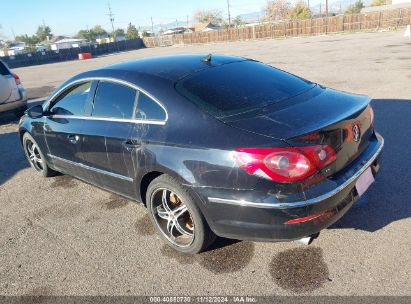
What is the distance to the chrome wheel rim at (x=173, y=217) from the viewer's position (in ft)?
10.1

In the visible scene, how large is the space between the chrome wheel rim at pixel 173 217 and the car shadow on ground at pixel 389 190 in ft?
4.27

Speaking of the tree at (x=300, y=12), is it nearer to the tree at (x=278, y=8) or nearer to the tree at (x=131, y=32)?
the tree at (x=278, y=8)

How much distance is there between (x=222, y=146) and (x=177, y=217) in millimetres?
922

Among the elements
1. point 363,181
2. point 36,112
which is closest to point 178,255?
point 363,181

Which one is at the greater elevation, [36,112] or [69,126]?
[36,112]

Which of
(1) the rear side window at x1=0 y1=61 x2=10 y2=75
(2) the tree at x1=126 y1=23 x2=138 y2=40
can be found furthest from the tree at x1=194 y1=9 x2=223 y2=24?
(1) the rear side window at x1=0 y1=61 x2=10 y2=75

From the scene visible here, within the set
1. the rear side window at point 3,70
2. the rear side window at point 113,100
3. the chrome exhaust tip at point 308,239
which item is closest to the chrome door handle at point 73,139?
the rear side window at point 113,100

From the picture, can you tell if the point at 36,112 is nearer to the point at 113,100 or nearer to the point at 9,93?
the point at 113,100

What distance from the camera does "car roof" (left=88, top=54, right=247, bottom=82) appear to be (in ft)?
10.7

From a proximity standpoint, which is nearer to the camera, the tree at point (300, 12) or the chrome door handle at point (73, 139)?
the chrome door handle at point (73, 139)

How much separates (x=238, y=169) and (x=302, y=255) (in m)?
1.01

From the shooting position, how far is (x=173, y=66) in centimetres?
345

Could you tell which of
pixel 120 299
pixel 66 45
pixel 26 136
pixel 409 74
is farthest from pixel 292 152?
pixel 66 45

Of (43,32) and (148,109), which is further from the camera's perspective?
(43,32)
